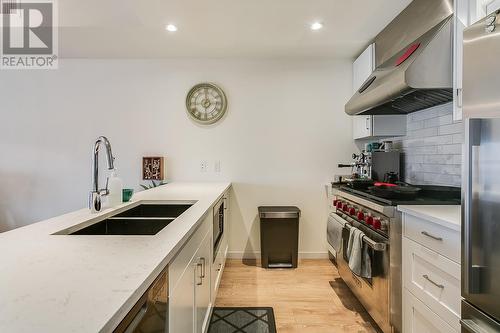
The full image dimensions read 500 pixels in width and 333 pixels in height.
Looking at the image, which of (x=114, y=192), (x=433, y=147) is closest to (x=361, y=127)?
(x=433, y=147)

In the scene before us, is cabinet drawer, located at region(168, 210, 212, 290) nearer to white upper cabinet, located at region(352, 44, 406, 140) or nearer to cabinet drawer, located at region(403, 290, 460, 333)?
cabinet drawer, located at region(403, 290, 460, 333)

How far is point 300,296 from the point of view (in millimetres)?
2406

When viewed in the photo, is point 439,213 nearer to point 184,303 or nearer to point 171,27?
point 184,303

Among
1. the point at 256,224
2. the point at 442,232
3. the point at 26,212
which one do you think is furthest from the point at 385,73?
the point at 26,212

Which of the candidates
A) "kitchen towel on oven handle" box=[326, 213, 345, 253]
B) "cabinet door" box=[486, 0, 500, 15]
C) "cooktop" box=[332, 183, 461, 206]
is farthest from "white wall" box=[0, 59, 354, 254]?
"cabinet door" box=[486, 0, 500, 15]

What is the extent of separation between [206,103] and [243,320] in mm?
2360

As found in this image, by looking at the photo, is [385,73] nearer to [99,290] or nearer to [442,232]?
[442,232]

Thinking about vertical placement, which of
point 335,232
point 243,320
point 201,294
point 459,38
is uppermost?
point 459,38

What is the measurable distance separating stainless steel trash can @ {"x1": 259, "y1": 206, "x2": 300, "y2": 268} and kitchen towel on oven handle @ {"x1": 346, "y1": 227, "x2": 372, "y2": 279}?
99 centimetres

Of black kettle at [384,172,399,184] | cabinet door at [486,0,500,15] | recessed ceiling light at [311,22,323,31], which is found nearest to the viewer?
cabinet door at [486,0,500,15]

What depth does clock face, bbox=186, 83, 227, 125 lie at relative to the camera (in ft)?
11.0

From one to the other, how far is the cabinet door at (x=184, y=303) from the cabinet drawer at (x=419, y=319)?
1.18 meters

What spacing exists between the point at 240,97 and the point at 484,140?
8.75 ft

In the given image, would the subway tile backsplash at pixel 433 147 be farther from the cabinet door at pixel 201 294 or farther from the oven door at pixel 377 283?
the cabinet door at pixel 201 294
